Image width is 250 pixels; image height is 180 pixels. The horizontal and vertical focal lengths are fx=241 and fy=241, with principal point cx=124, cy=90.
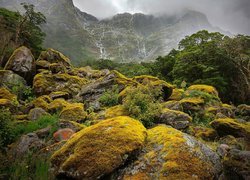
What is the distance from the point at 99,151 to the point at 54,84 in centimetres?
1101

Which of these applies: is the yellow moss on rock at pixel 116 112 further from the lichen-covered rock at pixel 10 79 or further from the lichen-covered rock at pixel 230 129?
the lichen-covered rock at pixel 10 79

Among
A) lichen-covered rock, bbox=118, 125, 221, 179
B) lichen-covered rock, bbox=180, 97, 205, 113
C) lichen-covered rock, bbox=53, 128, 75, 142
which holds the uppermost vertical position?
lichen-covered rock, bbox=180, 97, 205, 113

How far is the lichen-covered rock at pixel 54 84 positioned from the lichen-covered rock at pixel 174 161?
10.2 metres

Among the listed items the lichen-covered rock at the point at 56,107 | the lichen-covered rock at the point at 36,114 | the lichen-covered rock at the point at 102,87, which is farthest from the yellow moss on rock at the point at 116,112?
the lichen-covered rock at the point at 102,87

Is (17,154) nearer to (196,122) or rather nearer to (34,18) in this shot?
(196,122)

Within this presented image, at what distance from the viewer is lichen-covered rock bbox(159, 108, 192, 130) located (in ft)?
28.0

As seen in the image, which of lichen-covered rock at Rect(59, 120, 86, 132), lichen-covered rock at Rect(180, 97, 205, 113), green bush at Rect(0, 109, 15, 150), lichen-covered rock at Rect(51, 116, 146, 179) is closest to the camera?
lichen-covered rock at Rect(51, 116, 146, 179)

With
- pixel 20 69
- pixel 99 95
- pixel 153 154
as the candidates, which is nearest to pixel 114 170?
pixel 153 154

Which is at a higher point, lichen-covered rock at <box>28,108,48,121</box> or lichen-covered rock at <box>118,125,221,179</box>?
lichen-covered rock at <box>118,125,221,179</box>

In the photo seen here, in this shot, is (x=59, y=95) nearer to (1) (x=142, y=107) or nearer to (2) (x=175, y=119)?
(1) (x=142, y=107)

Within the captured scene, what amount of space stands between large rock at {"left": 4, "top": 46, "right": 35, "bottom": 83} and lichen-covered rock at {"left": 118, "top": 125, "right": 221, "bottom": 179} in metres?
13.2

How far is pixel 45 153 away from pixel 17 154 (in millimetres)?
764

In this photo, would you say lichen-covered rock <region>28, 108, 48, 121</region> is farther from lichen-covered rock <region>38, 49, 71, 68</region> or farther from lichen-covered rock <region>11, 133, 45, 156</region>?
lichen-covered rock <region>38, 49, 71, 68</region>

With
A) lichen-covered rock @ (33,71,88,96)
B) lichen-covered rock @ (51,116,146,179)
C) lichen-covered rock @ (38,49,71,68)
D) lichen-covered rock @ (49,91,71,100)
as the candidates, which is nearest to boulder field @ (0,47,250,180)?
lichen-covered rock @ (51,116,146,179)
